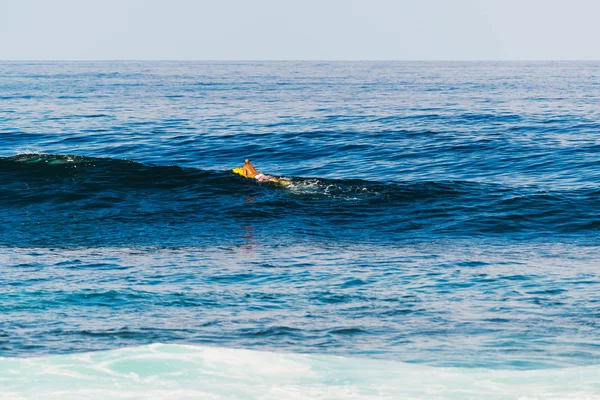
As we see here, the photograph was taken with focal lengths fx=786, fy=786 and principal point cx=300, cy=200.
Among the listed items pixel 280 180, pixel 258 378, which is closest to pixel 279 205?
pixel 280 180

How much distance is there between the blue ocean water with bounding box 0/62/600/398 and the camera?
1109 cm

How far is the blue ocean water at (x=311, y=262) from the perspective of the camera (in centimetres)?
1109

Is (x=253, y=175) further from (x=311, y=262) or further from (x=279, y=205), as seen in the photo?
(x=311, y=262)

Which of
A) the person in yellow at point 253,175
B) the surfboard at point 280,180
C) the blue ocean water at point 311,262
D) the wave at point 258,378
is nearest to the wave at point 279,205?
the blue ocean water at point 311,262

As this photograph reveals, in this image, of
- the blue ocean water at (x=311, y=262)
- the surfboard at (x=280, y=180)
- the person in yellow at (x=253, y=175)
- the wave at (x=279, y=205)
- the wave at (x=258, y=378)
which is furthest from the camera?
the person in yellow at (x=253, y=175)

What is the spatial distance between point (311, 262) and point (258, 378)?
6.43 m

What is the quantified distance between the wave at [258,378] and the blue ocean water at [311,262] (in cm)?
3

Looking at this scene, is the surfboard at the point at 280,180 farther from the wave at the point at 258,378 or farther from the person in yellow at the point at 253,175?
the wave at the point at 258,378

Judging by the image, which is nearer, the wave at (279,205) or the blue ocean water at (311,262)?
the blue ocean water at (311,262)

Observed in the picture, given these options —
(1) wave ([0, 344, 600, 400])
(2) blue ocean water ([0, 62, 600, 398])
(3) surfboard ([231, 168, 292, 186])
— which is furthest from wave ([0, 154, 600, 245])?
(1) wave ([0, 344, 600, 400])

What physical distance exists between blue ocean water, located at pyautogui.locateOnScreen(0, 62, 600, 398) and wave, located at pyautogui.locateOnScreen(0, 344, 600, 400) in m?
0.03

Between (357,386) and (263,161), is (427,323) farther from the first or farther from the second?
(263,161)

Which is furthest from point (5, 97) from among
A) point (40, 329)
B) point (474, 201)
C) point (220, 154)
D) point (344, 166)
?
point (40, 329)

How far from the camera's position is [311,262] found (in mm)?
17156
